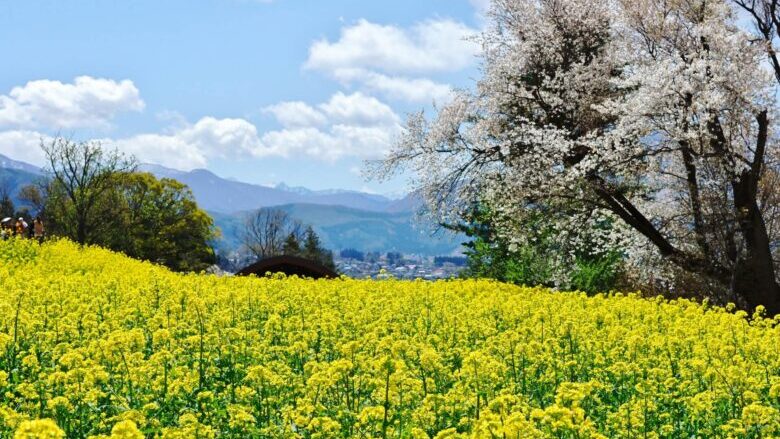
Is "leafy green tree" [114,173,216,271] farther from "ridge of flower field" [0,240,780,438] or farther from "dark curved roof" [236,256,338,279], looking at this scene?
"ridge of flower field" [0,240,780,438]

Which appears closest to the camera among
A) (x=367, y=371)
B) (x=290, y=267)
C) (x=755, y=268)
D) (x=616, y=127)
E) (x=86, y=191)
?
(x=367, y=371)

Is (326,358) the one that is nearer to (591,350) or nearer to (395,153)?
(591,350)

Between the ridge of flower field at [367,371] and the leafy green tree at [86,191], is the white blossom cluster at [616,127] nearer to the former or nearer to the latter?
the ridge of flower field at [367,371]

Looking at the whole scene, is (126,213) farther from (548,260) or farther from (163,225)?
(548,260)

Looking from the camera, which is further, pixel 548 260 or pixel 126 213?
pixel 126 213

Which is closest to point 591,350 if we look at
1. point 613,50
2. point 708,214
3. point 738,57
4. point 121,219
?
point 708,214

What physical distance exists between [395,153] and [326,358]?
65.2 feet

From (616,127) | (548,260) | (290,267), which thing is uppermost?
(616,127)

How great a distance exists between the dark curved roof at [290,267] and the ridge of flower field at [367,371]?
1663 centimetres

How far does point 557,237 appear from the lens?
25062mm

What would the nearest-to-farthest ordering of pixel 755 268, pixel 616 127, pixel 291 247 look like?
pixel 755 268, pixel 616 127, pixel 291 247

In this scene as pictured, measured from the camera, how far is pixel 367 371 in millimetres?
7188

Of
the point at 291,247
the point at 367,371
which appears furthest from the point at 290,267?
the point at 291,247

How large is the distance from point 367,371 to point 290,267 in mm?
25626
